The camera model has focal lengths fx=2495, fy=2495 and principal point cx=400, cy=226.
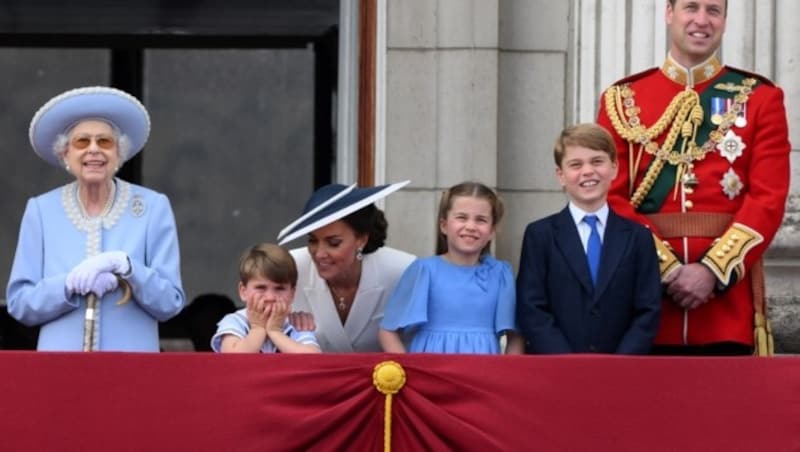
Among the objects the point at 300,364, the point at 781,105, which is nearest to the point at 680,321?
the point at 781,105

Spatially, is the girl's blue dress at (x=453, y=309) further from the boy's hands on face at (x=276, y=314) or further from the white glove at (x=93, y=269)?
the white glove at (x=93, y=269)

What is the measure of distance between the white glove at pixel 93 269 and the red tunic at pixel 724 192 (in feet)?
5.07

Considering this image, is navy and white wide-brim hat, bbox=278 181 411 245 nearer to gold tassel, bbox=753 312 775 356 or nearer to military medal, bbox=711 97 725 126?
military medal, bbox=711 97 725 126

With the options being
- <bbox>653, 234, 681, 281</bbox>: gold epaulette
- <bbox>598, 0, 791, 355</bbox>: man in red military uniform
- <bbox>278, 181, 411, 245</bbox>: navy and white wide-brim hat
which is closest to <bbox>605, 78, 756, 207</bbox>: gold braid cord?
<bbox>598, 0, 791, 355</bbox>: man in red military uniform

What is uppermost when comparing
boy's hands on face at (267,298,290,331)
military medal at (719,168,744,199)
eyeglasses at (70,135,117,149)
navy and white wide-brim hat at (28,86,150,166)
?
navy and white wide-brim hat at (28,86,150,166)

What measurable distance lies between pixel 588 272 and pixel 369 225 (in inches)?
30.9

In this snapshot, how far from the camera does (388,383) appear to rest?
6980 mm

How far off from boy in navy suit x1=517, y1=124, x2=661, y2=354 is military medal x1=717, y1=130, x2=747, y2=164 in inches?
16.5

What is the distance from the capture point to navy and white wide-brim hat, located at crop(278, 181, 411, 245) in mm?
7684

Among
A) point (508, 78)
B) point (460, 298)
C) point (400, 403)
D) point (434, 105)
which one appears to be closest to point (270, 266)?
point (460, 298)

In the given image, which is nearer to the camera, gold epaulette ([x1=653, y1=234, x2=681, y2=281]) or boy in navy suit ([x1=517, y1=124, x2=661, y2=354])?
boy in navy suit ([x1=517, y1=124, x2=661, y2=354])

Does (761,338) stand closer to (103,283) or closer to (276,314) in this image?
(276,314)

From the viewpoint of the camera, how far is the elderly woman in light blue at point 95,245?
7.40 metres

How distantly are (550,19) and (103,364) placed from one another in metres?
3.27
